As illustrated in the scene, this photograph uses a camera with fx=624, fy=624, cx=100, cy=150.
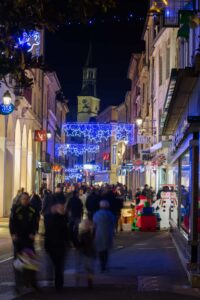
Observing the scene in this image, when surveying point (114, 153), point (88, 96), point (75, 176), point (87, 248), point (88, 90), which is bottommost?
point (87, 248)

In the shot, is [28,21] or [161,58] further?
[161,58]

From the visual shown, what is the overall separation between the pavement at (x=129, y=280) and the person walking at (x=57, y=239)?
36cm

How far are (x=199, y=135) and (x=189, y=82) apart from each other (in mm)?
3301

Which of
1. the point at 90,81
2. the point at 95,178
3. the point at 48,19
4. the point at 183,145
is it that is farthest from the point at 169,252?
the point at 90,81

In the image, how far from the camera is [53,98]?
2869 inches

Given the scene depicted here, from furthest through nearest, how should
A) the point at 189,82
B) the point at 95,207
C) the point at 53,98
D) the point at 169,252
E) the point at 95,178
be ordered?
the point at 95,178 < the point at 53,98 < the point at 95,207 < the point at 169,252 < the point at 189,82

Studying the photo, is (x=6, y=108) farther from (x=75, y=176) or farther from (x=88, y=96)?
(x=88, y=96)

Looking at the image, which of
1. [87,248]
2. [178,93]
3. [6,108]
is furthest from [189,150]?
[6,108]

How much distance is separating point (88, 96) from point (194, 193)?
16118 centimetres

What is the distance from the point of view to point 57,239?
11422 mm

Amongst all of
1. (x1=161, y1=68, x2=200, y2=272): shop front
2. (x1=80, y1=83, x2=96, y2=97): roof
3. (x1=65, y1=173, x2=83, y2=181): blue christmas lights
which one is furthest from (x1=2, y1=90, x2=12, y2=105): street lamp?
(x1=80, y1=83, x2=96, y2=97): roof

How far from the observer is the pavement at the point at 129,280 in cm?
1099

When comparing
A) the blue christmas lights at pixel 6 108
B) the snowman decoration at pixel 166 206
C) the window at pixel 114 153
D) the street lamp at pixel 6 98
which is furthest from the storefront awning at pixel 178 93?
the window at pixel 114 153

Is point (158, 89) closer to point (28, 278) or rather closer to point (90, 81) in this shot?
point (28, 278)
